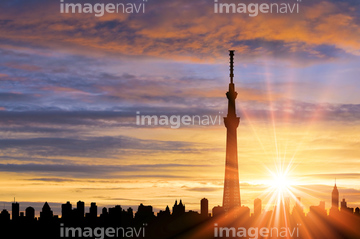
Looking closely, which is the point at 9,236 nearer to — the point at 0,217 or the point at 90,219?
the point at 0,217

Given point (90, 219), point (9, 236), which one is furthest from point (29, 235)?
point (90, 219)

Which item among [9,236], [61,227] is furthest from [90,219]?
[9,236]

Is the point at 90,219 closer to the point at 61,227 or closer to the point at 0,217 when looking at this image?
the point at 61,227

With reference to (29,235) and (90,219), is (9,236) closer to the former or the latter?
(29,235)

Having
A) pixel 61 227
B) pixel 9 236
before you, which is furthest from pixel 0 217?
pixel 61 227
